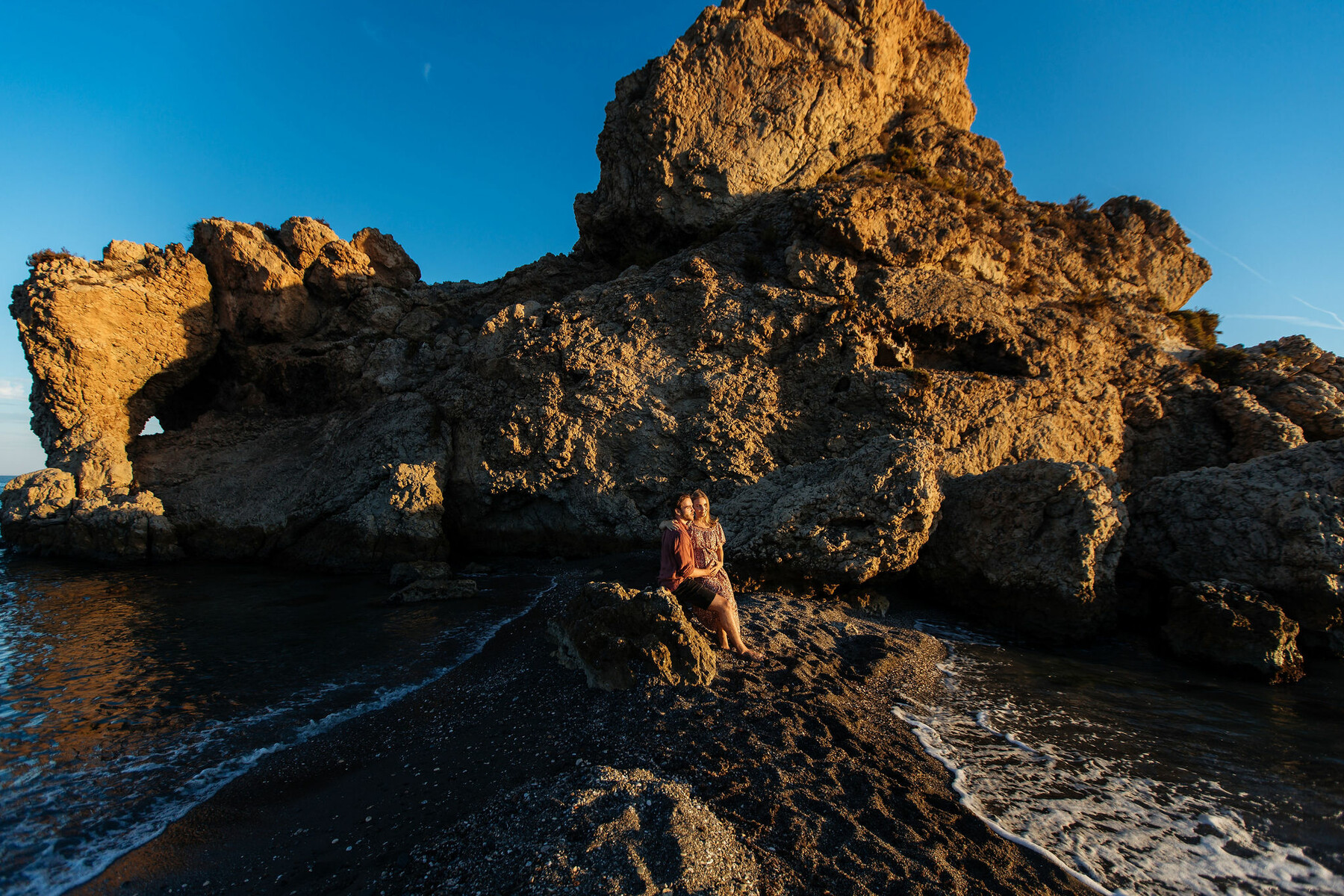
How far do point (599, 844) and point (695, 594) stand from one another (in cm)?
402

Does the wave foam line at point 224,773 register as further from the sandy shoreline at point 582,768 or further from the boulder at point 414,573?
the boulder at point 414,573

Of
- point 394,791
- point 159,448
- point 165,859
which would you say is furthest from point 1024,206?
point 159,448

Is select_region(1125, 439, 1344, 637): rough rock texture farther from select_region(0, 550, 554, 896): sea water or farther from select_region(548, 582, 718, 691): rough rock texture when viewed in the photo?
select_region(0, 550, 554, 896): sea water

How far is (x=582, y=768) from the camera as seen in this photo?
473 centimetres

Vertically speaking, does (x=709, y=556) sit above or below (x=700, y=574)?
above

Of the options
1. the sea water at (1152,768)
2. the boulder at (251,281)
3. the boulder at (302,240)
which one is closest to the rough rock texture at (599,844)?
the sea water at (1152,768)

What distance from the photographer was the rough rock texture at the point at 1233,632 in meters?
8.34

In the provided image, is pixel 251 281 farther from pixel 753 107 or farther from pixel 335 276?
pixel 753 107

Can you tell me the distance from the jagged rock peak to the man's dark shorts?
59.9 feet

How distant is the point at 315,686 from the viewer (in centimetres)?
791

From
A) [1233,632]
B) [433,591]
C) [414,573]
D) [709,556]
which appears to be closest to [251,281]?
[414,573]

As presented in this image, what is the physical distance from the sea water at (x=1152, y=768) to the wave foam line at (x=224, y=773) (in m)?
6.52

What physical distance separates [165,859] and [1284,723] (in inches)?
462

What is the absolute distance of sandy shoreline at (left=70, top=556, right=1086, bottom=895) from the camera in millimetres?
3764
